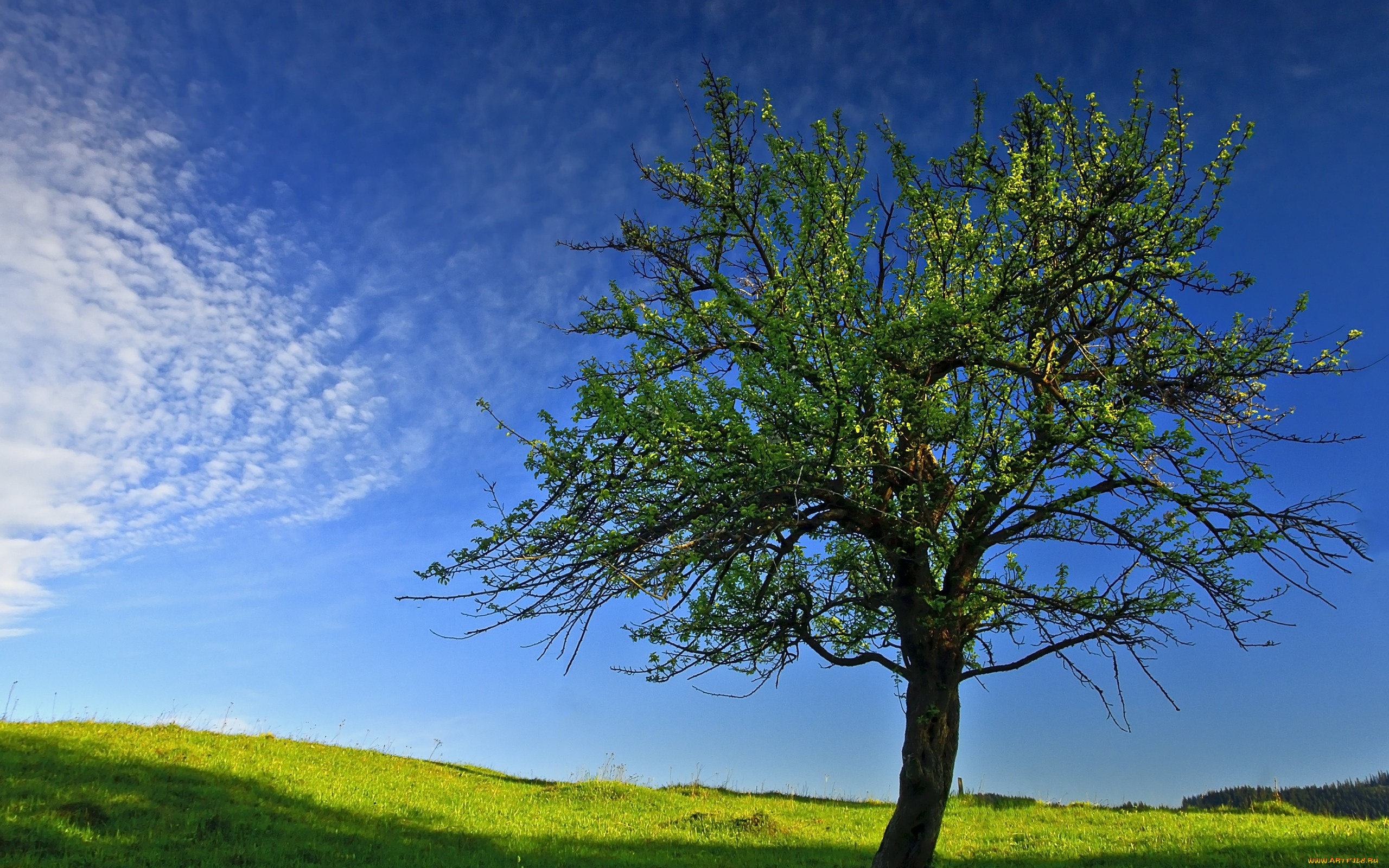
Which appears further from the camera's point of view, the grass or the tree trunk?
the grass

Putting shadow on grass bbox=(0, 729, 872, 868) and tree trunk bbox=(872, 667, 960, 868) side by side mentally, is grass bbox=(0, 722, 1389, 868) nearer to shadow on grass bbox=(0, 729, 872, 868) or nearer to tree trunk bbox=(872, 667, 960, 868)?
shadow on grass bbox=(0, 729, 872, 868)

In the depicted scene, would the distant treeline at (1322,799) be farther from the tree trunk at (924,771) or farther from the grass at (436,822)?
the tree trunk at (924,771)

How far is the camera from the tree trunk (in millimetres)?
12633

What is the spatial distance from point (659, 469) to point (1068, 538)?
23.8ft

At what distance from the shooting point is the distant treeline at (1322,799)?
2536 centimetres

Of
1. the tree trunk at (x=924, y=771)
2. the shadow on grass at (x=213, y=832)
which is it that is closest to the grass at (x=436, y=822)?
the shadow on grass at (x=213, y=832)

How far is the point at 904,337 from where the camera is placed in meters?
11.8

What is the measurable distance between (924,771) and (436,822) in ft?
37.2

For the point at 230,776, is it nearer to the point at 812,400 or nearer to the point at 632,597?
the point at 632,597

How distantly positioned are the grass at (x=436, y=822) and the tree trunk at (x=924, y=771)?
169 inches

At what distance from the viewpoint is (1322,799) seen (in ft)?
87.9

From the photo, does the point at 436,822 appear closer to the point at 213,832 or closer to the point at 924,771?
Result: the point at 213,832

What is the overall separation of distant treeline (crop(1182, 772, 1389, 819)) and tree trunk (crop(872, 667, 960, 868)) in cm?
1894

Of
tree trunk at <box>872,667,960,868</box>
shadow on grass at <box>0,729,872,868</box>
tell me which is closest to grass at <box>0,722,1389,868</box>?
shadow on grass at <box>0,729,872,868</box>
